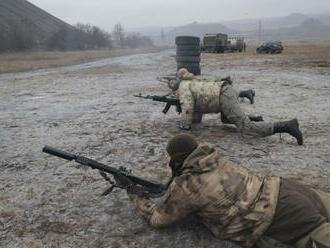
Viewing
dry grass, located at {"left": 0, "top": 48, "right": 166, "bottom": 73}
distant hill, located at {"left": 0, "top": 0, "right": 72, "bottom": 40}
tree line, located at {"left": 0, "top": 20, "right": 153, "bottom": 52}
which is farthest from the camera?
distant hill, located at {"left": 0, "top": 0, "right": 72, "bottom": 40}

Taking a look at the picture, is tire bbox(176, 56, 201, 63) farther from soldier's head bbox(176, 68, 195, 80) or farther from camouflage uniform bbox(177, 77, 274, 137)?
camouflage uniform bbox(177, 77, 274, 137)

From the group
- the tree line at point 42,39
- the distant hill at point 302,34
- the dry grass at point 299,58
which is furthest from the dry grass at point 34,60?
the distant hill at point 302,34

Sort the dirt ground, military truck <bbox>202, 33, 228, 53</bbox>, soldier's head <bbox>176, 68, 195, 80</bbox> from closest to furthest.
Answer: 1. the dirt ground
2. soldier's head <bbox>176, 68, 195, 80</bbox>
3. military truck <bbox>202, 33, 228, 53</bbox>

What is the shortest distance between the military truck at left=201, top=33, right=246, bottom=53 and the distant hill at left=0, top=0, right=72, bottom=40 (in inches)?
810

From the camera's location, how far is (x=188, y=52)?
13.7m

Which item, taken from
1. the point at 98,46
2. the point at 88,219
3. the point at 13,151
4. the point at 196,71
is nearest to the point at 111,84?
the point at 196,71

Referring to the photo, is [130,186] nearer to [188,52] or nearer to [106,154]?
[106,154]

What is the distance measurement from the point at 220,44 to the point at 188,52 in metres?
17.6

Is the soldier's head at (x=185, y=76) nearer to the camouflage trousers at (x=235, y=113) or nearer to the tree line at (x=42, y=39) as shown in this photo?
the camouflage trousers at (x=235, y=113)

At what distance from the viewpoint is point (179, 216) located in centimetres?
295

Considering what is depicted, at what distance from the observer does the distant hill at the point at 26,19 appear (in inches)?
1651

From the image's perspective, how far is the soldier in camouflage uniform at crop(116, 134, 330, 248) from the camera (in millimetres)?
2609

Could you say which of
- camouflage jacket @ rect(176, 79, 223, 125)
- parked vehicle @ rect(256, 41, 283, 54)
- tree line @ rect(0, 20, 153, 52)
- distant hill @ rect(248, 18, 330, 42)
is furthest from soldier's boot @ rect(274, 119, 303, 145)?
distant hill @ rect(248, 18, 330, 42)

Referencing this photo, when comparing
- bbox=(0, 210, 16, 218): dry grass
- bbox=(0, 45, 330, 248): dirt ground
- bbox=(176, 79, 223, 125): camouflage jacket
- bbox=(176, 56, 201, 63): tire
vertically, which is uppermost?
bbox=(176, 79, 223, 125): camouflage jacket
